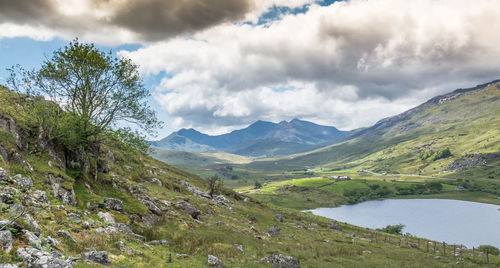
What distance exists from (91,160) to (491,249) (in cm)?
10646

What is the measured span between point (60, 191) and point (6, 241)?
52.1ft

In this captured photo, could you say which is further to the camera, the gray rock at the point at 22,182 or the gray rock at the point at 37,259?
the gray rock at the point at 22,182

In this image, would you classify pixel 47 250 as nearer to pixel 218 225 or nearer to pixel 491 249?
pixel 218 225

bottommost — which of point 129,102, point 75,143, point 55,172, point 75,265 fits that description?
point 75,265

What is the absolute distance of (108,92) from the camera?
35.9m

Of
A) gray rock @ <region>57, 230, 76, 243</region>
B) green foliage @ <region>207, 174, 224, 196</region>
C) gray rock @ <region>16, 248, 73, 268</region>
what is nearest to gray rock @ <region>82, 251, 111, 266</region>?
gray rock @ <region>57, 230, 76, 243</region>

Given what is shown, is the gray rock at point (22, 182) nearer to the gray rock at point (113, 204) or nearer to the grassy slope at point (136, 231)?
the grassy slope at point (136, 231)

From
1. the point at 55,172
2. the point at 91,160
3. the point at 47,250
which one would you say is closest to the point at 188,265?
the point at 47,250

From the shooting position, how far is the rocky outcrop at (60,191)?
2580 centimetres

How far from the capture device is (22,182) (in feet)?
72.4

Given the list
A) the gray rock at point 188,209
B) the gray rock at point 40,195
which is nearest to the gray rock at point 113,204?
the gray rock at point 40,195

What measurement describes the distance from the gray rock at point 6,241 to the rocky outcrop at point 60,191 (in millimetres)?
14346

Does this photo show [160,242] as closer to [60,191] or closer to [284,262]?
[60,191]

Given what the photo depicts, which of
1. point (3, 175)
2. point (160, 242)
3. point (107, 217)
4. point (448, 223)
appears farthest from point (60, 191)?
point (448, 223)
